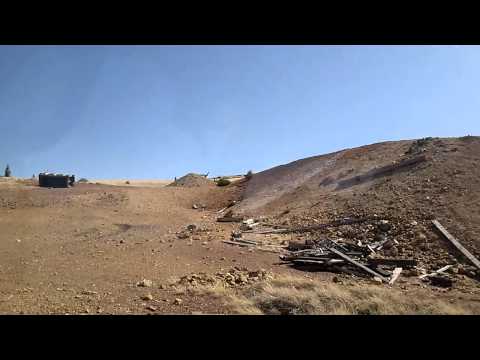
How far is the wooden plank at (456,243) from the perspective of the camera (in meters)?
8.09

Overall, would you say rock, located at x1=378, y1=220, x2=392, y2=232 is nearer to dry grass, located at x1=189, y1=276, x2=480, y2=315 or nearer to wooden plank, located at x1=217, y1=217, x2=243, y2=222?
dry grass, located at x1=189, y1=276, x2=480, y2=315

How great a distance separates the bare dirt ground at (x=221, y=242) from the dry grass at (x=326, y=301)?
0.02 meters

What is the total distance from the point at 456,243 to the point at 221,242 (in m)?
6.57

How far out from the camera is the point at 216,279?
7.04 m

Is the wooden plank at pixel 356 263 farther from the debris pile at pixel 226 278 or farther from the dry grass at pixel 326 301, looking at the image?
the debris pile at pixel 226 278

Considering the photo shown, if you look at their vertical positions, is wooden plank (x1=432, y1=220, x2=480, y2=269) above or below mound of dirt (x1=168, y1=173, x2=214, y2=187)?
below

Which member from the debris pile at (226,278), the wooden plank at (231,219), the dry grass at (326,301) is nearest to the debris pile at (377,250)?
the dry grass at (326,301)

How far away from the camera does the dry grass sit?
17.1 feet

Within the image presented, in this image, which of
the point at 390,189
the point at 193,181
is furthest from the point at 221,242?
the point at 193,181

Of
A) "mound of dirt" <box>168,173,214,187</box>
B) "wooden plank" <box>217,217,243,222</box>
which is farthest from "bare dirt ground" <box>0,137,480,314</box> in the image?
"mound of dirt" <box>168,173,214,187</box>

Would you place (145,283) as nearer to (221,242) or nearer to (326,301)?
(326,301)

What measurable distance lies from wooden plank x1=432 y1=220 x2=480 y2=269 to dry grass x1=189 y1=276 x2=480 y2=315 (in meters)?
2.49

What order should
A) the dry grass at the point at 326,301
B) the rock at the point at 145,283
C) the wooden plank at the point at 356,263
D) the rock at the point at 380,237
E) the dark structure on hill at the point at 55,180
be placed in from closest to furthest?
the dry grass at the point at 326,301 < the rock at the point at 145,283 < the wooden plank at the point at 356,263 < the rock at the point at 380,237 < the dark structure on hill at the point at 55,180
